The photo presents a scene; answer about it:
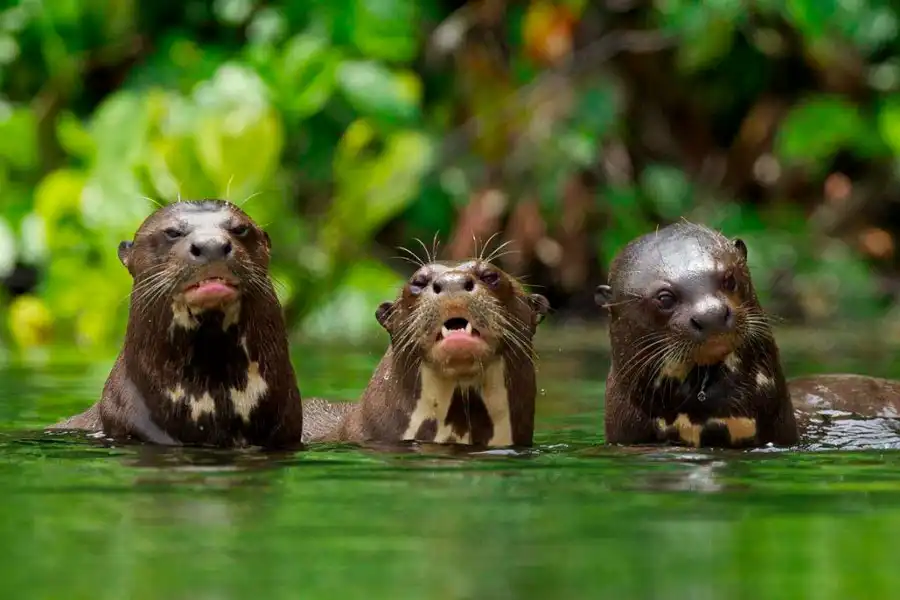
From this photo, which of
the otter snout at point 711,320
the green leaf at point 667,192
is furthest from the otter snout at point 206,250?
the green leaf at point 667,192

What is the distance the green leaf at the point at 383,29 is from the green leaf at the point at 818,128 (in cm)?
230

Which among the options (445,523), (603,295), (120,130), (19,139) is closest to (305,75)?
(120,130)

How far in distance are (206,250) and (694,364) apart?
116 cm

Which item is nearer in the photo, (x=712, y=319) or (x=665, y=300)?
(x=712, y=319)

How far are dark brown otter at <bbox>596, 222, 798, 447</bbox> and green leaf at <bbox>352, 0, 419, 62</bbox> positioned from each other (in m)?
6.52

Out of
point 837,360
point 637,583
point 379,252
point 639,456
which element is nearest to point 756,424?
point 639,456

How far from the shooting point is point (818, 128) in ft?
34.6

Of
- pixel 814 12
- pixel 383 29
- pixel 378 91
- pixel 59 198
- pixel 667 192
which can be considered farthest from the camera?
pixel 667 192

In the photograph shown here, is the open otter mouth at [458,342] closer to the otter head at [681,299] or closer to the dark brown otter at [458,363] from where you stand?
the dark brown otter at [458,363]

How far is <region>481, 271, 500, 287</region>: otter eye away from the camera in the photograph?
4301 mm

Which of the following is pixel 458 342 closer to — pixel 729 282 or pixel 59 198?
pixel 729 282

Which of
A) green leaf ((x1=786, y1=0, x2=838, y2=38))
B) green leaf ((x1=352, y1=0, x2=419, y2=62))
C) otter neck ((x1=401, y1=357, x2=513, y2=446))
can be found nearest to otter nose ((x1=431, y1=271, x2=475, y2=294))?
otter neck ((x1=401, y1=357, x2=513, y2=446))

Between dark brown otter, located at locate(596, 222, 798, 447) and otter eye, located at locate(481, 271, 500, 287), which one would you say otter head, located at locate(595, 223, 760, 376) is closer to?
dark brown otter, located at locate(596, 222, 798, 447)

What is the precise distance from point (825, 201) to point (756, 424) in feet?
24.1
